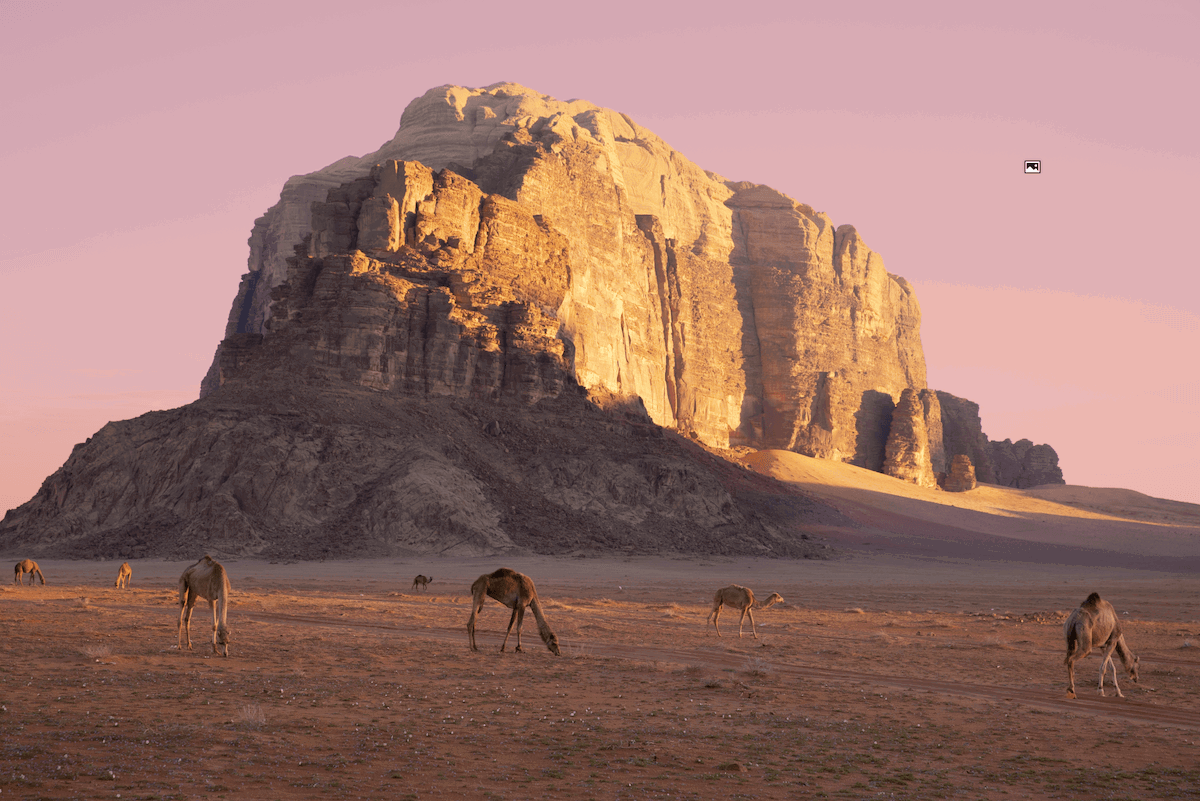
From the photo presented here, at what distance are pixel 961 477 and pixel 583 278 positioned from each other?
8301cm

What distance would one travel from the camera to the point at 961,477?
178 meters

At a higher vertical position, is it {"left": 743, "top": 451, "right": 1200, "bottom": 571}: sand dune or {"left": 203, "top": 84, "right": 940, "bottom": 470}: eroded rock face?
{"left": 203, "top": 84, "right": 940, "bottom": 470}: eroded rock face

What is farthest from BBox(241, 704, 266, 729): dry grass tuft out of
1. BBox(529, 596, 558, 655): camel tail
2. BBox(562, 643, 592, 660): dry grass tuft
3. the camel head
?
BBox(562, 643, 592, 660): dry grass tuft

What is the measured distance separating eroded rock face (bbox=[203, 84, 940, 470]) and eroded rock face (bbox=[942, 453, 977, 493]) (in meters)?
14.0

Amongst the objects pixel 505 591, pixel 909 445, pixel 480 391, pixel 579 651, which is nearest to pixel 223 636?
pixel 505 591

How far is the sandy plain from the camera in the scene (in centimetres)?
1113

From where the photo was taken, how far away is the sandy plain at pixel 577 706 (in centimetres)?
1113

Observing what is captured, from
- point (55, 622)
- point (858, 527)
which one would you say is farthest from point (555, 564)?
point (858, 527)

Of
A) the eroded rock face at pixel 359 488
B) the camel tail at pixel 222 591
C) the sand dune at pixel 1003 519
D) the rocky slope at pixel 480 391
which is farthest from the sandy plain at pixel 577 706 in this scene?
the sand dune at pixel 1003 519

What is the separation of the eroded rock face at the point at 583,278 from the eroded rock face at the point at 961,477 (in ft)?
45.9

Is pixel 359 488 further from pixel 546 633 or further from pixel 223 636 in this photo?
pixel 223 636

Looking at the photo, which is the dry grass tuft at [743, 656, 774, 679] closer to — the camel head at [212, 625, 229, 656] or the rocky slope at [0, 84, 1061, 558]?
the camel head at [212, 625, 229, 656]

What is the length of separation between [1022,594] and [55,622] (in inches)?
1767

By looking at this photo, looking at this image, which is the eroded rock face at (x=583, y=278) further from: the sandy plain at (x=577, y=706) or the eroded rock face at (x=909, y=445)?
the sandy plain at (x=577, y=706)
